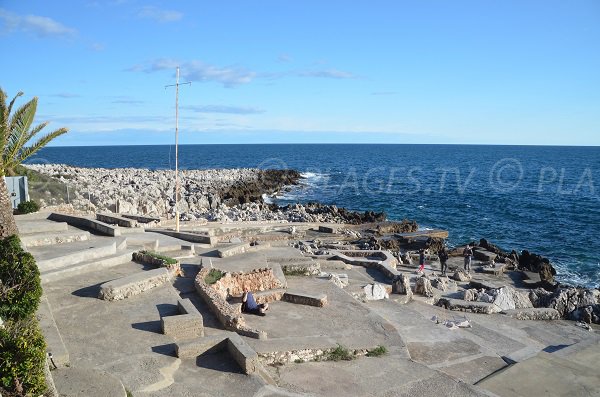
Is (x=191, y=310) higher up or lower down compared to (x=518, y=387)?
higher up

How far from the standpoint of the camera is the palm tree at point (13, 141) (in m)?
11.9

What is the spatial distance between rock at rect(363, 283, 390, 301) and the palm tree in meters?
9.84

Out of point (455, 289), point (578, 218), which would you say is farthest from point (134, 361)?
point (578, 218)

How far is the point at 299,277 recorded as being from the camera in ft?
53.3

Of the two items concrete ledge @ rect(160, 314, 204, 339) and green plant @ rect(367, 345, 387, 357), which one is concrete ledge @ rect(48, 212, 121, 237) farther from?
green plant @ rect(367, 345, 387, 357)

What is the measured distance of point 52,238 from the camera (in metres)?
15.8

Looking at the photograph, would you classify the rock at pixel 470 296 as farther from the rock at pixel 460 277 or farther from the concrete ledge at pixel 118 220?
the concrete ledge at pixel 118 220

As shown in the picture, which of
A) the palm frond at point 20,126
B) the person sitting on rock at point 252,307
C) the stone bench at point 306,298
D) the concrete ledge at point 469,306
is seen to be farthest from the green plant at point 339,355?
the palm frond at point 20,126

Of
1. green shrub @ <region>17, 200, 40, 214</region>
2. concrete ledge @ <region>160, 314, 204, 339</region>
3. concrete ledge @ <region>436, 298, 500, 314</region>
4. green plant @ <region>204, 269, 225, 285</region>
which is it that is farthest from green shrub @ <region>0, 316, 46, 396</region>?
green shrub @ <region>17, 200, 40, 214</region>

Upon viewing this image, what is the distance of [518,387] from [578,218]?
38.2 metres

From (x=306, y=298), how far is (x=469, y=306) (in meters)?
5.75

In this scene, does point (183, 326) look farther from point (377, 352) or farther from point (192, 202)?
point (192, 202)

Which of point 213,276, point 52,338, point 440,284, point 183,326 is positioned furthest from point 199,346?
point 440,284

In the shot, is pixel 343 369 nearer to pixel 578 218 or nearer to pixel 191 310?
pixel 191 310
